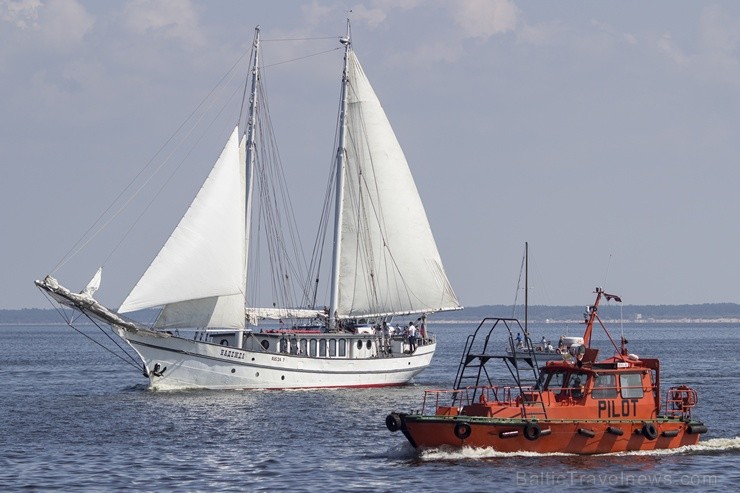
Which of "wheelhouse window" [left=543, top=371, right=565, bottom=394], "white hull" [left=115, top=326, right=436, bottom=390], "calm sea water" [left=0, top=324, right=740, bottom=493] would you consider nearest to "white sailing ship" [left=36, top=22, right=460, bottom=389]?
"white hull" [left=115, top=326, right=436, bottom=390]

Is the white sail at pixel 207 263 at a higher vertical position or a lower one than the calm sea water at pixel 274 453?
higher

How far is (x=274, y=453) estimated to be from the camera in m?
42.3

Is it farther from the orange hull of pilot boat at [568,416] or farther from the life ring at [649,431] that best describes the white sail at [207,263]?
the life ring at [649,431]

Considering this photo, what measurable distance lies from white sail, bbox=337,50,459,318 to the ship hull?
117 ft

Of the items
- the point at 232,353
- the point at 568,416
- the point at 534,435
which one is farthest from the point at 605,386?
the point at 232,353

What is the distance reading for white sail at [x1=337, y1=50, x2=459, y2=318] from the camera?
246ft

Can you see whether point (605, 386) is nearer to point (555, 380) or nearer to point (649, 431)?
point (555, 380)

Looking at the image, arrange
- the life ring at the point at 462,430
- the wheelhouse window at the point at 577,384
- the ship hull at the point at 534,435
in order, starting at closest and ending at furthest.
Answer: the life ring at the point at 462,430 < the ship hull at the point at 534,435 < the wheelhouse window at the point at 577,384

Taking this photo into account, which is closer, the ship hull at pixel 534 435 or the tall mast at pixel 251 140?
the ship hull at pixel 534 435

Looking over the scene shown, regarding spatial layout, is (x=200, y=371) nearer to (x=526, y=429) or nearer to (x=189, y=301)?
(x=189, y=301)

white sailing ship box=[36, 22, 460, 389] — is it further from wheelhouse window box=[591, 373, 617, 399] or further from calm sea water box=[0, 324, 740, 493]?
wheelhouse window box=[591, 373, 617, 399]

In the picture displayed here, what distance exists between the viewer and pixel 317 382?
67938 millimetres

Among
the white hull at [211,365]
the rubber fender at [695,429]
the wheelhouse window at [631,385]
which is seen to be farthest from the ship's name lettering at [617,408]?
the white hull at [211,365]

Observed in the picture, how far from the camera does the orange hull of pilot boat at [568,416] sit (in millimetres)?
39031
